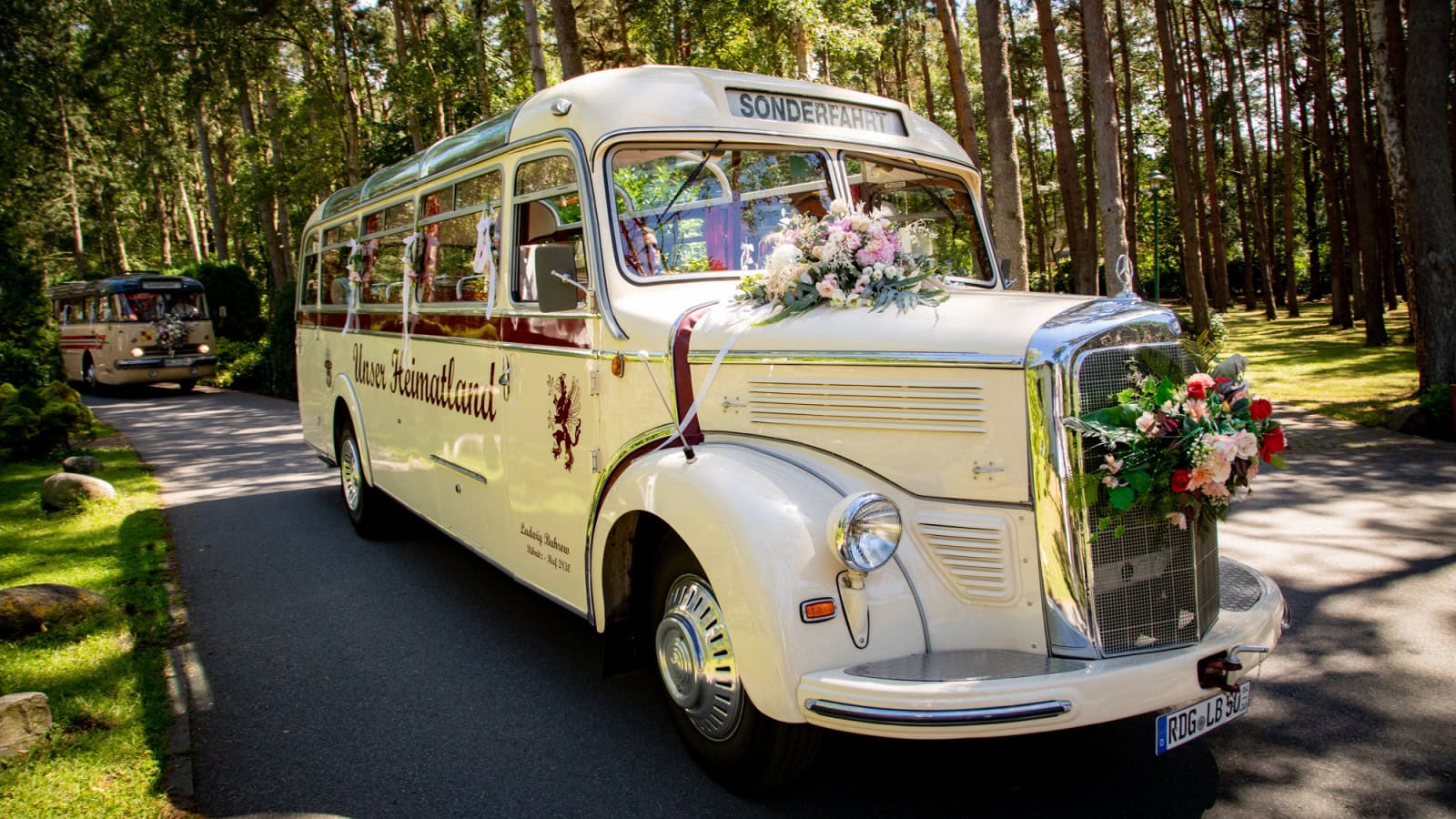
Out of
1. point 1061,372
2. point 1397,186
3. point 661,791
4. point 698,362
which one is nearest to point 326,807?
point 661,791

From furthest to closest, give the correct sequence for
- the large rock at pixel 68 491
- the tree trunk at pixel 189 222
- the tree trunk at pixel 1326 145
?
the tree trunk at pixel 189 222, the tree trunk at pixel 1326 145, the large rock at pixel 68 491

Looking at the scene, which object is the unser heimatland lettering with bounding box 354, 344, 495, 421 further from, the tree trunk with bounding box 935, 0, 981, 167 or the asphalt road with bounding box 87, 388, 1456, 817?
the tree trunk with bounding box 935, 0, 981, 167

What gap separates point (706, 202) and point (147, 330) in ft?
75.3

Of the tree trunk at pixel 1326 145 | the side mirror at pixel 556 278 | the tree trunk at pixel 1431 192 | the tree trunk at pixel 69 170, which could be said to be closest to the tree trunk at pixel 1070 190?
the tree trunk at pixel 1326 145

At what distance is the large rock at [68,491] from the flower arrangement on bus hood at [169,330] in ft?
50.8

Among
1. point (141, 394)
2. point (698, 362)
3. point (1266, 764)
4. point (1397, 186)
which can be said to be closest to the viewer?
point (1266, 764)

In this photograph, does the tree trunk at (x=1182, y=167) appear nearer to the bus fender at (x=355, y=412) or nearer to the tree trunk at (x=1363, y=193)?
the tree trunk at (x=1363, y=193)

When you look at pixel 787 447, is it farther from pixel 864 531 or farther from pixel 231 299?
pixel 231 299

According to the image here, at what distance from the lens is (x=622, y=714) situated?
4.43 m

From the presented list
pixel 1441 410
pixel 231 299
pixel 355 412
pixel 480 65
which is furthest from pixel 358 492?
pixel 231 299

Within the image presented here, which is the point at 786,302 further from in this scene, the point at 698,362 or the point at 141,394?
the point at 141,394

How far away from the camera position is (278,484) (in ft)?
35.1

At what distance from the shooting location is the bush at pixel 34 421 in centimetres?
1197

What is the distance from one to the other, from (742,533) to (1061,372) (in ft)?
3.83
